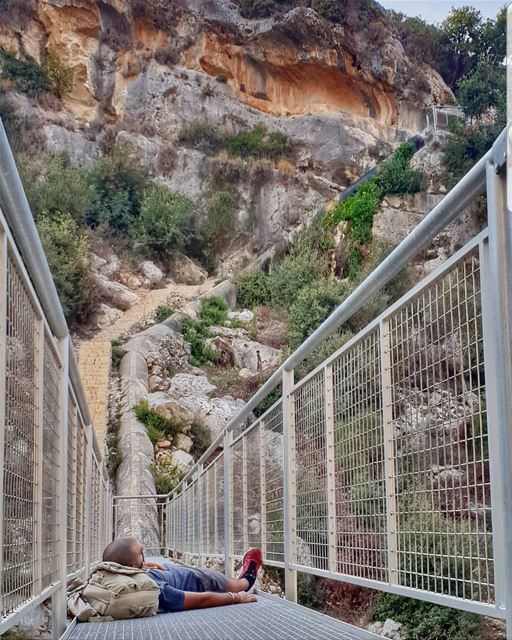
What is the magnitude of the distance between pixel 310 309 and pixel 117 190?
39.3ft

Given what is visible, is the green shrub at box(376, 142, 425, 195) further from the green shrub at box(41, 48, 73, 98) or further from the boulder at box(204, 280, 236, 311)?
the green shrub at box(41, 48, 73, 98)

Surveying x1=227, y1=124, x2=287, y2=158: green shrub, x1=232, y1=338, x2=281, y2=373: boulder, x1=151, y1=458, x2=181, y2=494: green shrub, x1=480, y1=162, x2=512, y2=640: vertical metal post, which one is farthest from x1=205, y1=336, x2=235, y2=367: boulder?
x1=480, y1=162, x2=512, y2=640: vertical metal post

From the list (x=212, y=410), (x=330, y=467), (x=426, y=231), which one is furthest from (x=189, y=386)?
(x=426, y=231)

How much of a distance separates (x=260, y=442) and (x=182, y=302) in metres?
21.9

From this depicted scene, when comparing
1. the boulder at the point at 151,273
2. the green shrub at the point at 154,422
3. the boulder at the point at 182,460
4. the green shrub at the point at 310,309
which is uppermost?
the boulder at the point at 151,273

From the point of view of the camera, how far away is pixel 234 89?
38438 millimetres

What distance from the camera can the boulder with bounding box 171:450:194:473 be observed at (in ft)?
58.0

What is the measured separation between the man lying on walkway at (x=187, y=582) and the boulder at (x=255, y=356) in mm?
17557

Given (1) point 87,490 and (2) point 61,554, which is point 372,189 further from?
(2) point 61,554

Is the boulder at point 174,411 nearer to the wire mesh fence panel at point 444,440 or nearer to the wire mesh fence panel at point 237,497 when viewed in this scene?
the wire mesh fence panel at point 237,497

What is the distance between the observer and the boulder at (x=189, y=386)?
20438mm

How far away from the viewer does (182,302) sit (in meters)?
27.1

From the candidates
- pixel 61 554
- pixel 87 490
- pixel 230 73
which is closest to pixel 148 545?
pixel 87 490

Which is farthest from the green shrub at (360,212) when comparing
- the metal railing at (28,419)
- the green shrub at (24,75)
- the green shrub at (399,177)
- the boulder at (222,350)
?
the metal railing at (28,419)
